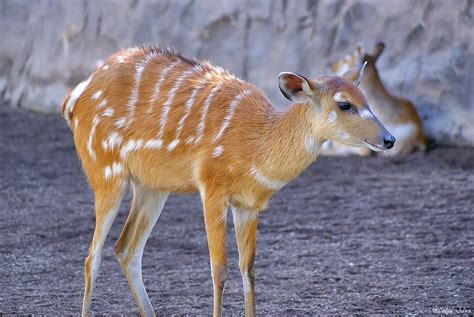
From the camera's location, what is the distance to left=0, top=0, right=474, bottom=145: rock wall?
8.79 m

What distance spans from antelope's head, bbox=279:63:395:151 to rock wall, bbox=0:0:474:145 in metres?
4.49

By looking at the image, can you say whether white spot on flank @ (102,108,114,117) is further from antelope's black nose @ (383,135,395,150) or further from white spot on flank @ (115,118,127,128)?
antelope's black nose @ (383,135,395,150)

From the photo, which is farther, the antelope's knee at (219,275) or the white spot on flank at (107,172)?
the white spot on flank at (107,172)

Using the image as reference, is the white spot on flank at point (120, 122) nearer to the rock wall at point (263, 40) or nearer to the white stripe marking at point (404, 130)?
the white stripe marking at point (404, 130)

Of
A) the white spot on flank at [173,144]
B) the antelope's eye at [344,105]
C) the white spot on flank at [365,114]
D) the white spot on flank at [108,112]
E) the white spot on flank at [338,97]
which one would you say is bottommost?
the white spot on flank at [173,144]

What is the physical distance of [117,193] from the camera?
4770 mm

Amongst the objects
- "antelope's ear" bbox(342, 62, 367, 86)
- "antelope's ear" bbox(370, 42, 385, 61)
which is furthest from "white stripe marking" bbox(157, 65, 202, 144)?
"antelope's ear" bbox(370, 42, 385, 61)

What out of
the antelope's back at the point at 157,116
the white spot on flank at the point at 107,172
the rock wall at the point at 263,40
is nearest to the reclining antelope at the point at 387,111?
the rock wall at the point at 263,40

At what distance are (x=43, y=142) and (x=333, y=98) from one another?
17.8 ft

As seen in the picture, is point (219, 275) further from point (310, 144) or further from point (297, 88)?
point (297, 88)

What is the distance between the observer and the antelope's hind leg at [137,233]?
4.93 m

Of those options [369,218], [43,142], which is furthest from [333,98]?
[43,142]

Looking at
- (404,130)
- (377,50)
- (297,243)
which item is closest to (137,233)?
(297,243)

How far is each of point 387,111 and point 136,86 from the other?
14.3 ft
